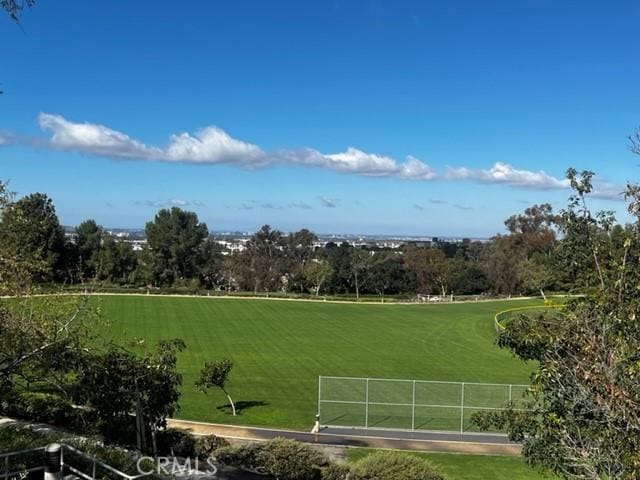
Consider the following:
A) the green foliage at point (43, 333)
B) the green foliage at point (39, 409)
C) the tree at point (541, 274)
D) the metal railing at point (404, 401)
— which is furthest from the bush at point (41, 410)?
the tree at point (541, 274)

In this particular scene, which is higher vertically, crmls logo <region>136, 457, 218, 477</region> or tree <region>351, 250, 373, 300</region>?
tree <region>351, 250, 373, 300</region>

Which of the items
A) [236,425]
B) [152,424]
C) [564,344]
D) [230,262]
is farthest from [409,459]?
[230,262]

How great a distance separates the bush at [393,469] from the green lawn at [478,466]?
14.2 feet

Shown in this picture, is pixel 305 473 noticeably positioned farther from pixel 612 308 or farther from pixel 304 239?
pixel 304 239

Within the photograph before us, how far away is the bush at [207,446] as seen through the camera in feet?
62.9

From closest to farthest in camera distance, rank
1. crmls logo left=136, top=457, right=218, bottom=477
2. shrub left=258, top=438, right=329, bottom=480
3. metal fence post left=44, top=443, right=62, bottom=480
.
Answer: metal fence post left=44, top=443, right=62, bottom=480 < crmls logo left=136, top=457, right=218, bottom=477 < shrub left=258, top=438, right=329, bottom=480

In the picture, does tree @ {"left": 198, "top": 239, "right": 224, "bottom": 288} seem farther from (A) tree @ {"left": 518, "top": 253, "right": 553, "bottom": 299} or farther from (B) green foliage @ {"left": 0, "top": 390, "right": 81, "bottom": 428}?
(B) green foliage @ {"left": 0, "top": 390, "right": 81, "bottom": 428}

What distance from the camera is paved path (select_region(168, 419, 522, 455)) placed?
80.2 feet

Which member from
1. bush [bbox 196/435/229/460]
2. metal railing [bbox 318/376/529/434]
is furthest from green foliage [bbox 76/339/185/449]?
metal railing [bbox 318/376/529/434]

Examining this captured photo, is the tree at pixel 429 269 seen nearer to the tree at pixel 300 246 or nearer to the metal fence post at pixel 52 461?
the tree at pixel 300 246

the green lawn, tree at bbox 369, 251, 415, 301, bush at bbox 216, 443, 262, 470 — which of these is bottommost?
the green lawn

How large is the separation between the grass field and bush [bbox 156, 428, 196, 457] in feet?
14.2

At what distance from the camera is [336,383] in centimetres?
3578

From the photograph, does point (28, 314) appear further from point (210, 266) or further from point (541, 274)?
point (210, 266)
